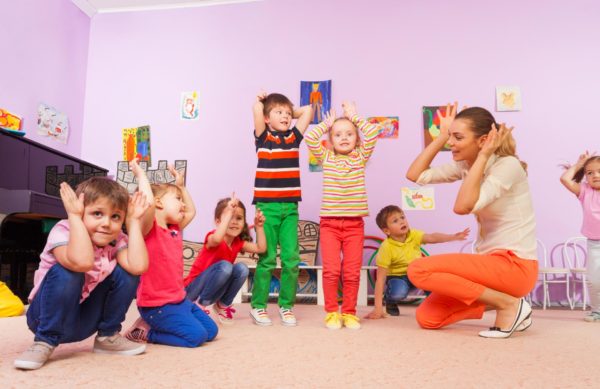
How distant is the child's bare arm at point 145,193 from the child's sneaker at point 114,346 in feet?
1.14

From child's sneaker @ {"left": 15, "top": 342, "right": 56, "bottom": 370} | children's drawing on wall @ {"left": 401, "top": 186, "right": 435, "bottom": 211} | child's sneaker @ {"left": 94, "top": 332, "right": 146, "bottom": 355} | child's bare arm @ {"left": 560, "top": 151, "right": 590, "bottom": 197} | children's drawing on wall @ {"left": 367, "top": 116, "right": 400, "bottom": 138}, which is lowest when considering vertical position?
child's sneaker @ {"left": 94, "top": 332, "right": 146, "bottom": 355}

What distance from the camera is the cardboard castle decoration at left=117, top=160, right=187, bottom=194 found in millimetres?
4074

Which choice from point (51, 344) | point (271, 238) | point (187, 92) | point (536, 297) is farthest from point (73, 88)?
point (536, 297)

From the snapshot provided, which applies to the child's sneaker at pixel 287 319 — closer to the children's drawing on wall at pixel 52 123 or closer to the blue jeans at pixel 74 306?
the blue jeans at pixel 74 306

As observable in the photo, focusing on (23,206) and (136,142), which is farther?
(136,142)

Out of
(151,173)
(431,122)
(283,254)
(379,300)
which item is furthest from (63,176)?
(431,122)

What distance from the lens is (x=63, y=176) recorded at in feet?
10.5

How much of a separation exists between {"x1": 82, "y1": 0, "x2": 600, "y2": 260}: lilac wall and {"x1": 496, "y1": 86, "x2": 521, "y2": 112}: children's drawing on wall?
5cm

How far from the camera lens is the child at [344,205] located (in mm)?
2215

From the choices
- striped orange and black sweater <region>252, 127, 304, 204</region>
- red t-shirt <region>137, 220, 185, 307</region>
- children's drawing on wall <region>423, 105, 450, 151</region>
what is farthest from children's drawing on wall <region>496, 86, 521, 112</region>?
red t-shirt <region>137, 220, 185, 307</region>

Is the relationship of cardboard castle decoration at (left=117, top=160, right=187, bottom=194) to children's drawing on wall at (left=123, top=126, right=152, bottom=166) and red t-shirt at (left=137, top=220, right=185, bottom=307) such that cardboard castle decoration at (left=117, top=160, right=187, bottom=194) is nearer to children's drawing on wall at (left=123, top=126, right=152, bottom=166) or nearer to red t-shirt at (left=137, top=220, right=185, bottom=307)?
children's drawing on wall at (left=123, top=126, right=152, bottom=166)

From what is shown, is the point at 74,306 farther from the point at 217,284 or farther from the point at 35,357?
the point at 217,284

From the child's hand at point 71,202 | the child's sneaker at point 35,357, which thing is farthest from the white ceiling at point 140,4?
the child's sneaker at point 35,357

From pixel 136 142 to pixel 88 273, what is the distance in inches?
122
